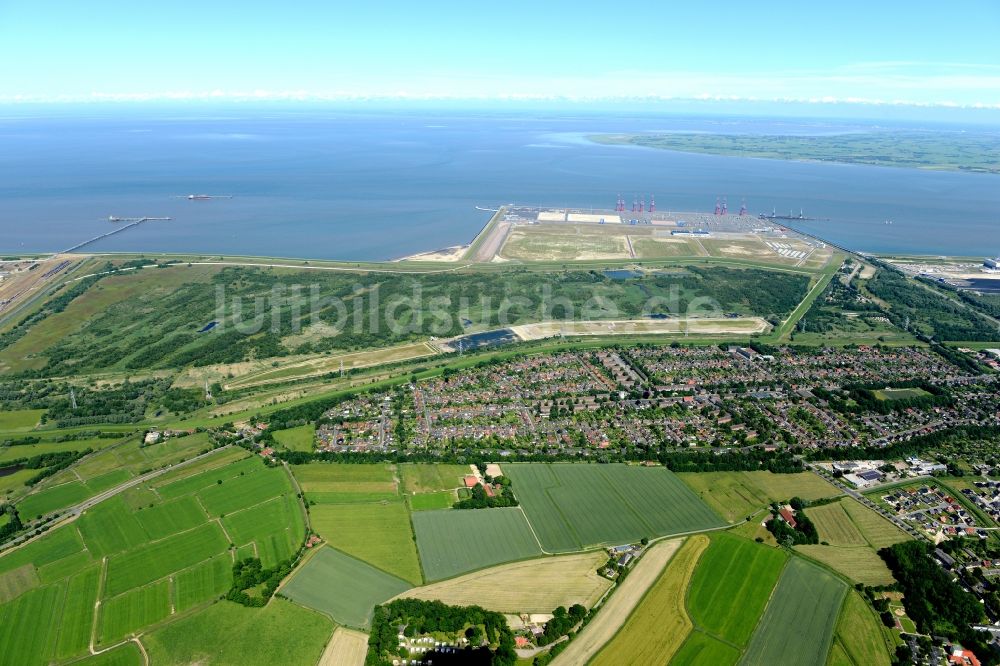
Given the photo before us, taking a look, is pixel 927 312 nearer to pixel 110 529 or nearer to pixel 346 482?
pixel 346 482

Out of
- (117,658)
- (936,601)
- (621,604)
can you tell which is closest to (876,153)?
(936,601)

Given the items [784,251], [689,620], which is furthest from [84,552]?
[784,251]

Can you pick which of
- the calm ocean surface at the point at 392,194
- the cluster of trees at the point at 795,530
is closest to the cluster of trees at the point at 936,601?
the cluster of trees at the point at 795,530

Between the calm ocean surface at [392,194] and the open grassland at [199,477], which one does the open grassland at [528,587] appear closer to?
the open grassland at [199,477]

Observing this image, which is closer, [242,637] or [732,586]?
[242,637]

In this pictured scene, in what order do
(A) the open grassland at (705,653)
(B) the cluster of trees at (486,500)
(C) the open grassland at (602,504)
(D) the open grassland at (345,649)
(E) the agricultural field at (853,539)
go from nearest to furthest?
(D) the open grassland at (345,649) < (A) the open grassland at (705,653) < (E) the agricultural field at (853,539) < (C) the open grassland at (602,504) < (B) the cluster of trees at (486,500)

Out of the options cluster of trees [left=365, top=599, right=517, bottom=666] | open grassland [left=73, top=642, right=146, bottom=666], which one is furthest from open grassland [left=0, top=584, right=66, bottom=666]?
cluster of trees [left=365, top=599, right=517, bottom=666]
